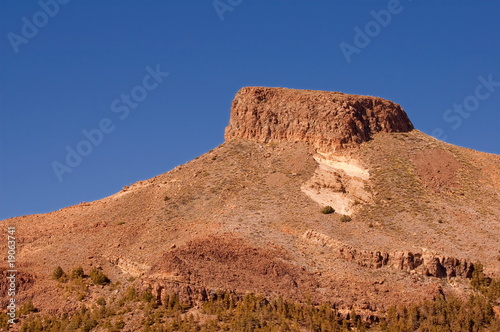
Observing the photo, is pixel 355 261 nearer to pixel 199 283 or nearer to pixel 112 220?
pixel 199 283

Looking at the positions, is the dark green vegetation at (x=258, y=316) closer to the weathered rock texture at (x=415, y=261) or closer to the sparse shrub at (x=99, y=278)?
the weathered rock texture at (x=415, y=261)

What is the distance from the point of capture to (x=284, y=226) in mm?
58094

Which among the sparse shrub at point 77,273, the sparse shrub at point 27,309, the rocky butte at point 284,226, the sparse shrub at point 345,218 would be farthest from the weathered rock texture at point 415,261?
the sparse shrub at point 27,309

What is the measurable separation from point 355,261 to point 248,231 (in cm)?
729

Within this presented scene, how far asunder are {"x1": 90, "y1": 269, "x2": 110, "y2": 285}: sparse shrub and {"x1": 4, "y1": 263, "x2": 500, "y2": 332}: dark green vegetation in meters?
2.68

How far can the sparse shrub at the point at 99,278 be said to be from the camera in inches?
2138

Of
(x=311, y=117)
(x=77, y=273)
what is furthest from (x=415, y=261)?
(x=77, y=273)

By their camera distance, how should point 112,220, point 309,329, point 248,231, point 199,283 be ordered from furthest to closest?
point 112,220 < point 248,231 < point 199,283 < point 309,329

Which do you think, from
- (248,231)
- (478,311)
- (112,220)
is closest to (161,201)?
(112,220)

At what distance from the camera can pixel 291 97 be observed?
7281 cm

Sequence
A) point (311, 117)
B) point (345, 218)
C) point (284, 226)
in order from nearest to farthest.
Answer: point (284, 226) → point (345, 218) → point (311, 117)

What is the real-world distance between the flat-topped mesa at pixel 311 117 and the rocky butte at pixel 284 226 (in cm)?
11

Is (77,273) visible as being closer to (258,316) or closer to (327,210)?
(258,316)

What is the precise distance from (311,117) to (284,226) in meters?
15.2
